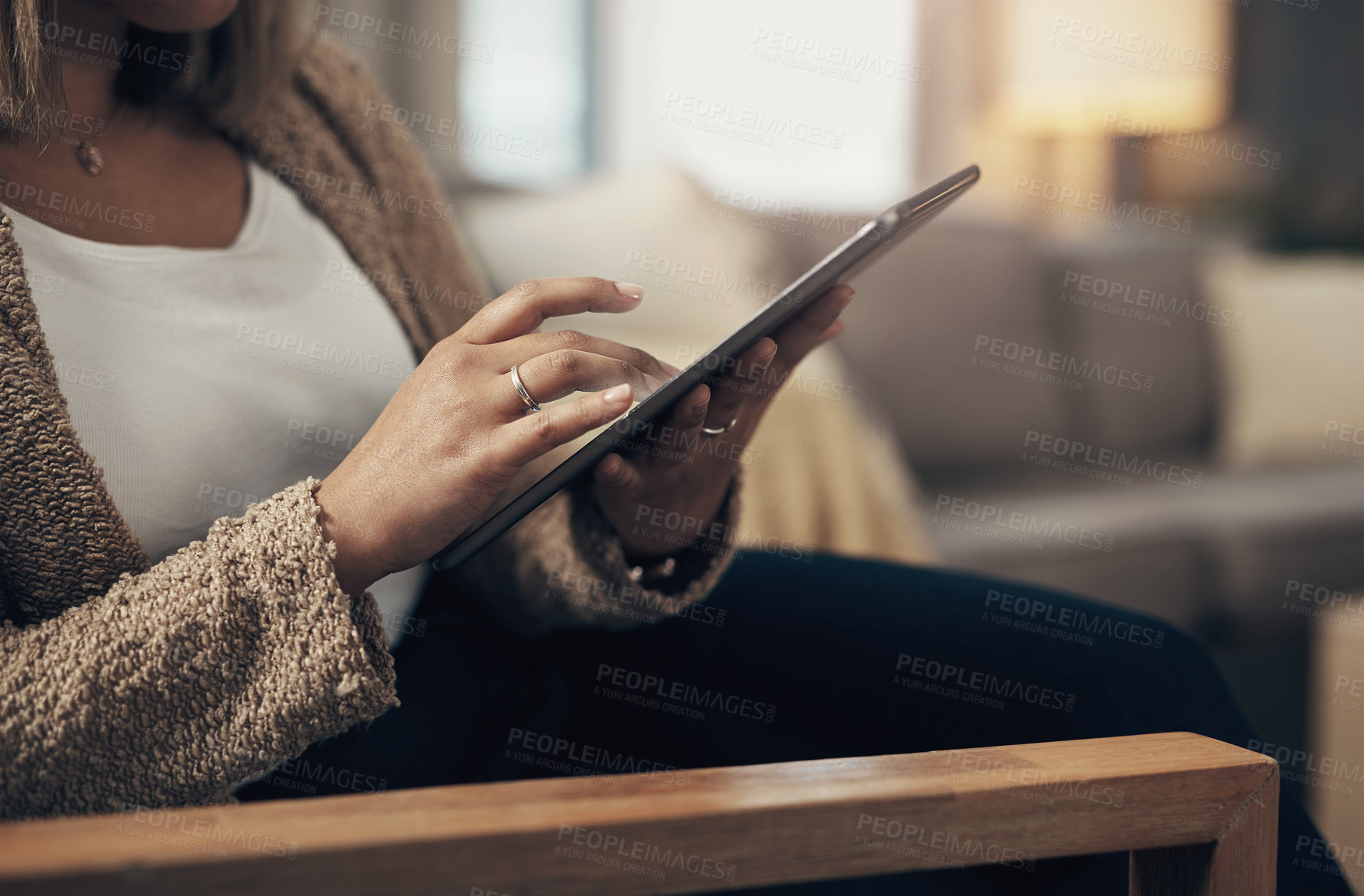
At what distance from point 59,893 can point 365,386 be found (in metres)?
0.43

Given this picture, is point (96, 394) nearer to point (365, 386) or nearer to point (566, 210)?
point (365, 386)

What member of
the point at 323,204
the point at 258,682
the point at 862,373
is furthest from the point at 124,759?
the point at 862,373

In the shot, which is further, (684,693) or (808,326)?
(684,693)

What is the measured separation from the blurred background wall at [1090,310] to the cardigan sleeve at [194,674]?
1.65 feet

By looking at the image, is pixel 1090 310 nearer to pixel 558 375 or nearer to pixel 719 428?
pixel 719 428

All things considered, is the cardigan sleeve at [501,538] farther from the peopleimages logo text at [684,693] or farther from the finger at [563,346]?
the finger at [563,346]

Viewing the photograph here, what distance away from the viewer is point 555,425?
1.36 ft

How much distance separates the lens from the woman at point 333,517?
0.44 meters

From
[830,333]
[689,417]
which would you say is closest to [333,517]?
[689,417]

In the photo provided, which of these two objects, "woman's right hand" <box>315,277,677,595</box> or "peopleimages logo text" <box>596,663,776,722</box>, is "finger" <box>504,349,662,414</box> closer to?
"woman's right hand" <box>315,277,677,595</box>

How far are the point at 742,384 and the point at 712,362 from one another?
11cm

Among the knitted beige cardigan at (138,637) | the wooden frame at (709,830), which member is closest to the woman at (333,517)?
the knitted beige cardigan at (138,637)

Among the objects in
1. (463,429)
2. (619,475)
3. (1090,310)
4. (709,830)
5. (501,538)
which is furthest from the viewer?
(1090,310)

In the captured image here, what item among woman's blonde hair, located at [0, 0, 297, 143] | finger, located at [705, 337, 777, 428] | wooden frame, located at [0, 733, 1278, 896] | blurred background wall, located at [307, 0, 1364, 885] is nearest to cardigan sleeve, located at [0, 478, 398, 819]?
wooden frame, located at [0, 733, 1278, 896]
